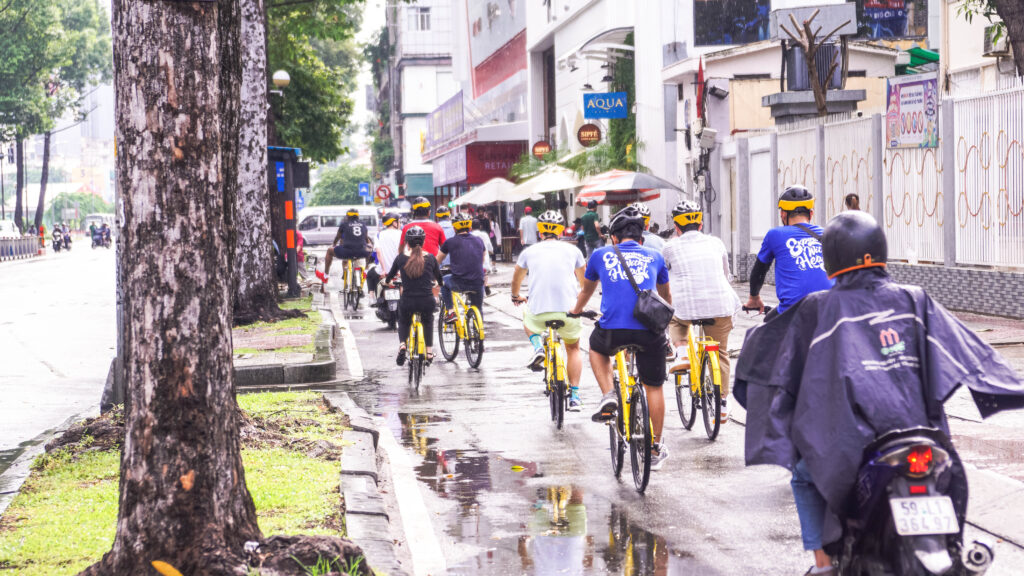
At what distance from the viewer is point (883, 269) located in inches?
170

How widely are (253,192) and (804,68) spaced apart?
1225cm

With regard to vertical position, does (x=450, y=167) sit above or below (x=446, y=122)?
below

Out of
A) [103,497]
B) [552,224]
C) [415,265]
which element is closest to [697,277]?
[552,224]

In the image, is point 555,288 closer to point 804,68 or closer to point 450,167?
point 804,68

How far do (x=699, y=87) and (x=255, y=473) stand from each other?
23.2 m

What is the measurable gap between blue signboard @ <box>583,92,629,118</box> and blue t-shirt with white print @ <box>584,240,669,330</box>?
27.1m

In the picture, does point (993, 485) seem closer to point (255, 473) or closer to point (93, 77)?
point (255, 473)

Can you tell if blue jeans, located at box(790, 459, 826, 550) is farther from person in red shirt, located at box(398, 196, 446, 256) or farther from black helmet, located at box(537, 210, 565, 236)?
person in red shirt, located at box(398, 196, 446, 256)

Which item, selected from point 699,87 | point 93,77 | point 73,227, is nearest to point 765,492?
point 699,87

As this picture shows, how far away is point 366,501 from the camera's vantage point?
696cm

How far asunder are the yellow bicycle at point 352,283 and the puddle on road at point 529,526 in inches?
575

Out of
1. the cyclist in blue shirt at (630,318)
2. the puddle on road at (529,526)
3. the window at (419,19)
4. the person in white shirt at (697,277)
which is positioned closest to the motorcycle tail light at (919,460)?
the puddle on road at (529,526)

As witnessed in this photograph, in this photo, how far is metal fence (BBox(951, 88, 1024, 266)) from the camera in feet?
50.5

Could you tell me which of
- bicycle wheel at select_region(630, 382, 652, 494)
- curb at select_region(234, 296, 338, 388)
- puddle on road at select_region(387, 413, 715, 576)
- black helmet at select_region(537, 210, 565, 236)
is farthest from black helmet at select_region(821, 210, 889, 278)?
curb at select_region(234, 296, 338, 388)
